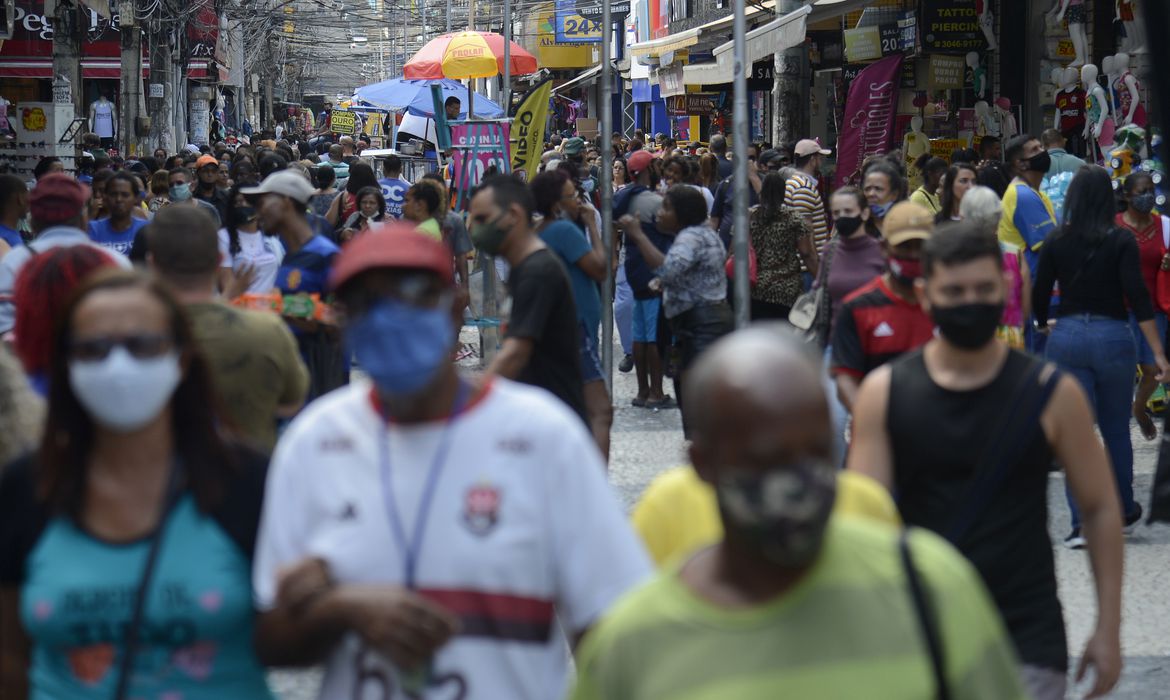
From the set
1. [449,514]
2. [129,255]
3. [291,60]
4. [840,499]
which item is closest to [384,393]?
[449,514]

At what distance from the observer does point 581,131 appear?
46281mm

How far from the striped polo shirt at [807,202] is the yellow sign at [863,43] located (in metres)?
10.1

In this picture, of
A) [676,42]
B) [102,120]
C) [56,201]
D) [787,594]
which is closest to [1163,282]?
[56,201]

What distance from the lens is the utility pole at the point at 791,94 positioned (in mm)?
28688

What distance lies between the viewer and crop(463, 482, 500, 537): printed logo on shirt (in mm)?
2715

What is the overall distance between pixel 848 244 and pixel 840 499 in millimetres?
5204

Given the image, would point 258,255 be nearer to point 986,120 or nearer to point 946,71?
point 986,120

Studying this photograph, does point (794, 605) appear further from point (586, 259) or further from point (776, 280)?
point (776, 280)

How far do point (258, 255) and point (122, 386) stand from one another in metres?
6.67

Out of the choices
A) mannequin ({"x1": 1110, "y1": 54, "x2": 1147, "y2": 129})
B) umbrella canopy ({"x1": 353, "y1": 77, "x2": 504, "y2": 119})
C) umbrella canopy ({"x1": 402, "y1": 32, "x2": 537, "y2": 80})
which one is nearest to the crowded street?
mannequin ({"x1": 1110, "y1": 54, "x2": 1147, "y2": 129})

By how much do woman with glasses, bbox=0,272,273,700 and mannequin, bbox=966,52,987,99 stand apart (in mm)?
17511

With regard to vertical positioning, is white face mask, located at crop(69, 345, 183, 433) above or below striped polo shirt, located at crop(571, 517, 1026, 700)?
above

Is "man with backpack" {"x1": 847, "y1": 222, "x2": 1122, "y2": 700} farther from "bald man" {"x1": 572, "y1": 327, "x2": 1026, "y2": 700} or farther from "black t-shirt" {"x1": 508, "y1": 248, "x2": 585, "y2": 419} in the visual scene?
"black t-shirt" {"x1": 508, "y1": 248, "x2": 585, "y2": 419}

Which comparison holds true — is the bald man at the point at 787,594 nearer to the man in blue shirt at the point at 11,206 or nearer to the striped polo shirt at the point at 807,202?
the man in blue shirt at the point at 11,206
